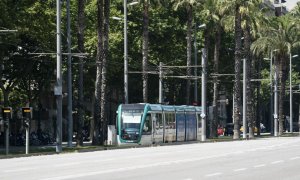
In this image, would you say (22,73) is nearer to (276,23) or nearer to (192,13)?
(192,13)

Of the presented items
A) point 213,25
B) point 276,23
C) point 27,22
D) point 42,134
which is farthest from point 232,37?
point 27,22

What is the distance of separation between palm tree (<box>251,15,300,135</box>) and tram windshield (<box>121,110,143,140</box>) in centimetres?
3254

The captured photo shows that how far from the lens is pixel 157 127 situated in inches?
2238

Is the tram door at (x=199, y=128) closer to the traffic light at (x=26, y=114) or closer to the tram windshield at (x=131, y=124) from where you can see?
the tram windshield at (x=131, y=124)

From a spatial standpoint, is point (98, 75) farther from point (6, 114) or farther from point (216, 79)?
point (216, 79)

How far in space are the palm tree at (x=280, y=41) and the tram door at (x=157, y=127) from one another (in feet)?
95.9

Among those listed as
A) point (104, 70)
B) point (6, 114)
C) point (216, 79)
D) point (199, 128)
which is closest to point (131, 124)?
point (104, 70)

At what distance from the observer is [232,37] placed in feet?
285

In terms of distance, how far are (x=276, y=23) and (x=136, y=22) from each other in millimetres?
22429

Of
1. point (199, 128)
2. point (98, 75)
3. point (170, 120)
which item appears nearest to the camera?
Answer: point (98, 75)

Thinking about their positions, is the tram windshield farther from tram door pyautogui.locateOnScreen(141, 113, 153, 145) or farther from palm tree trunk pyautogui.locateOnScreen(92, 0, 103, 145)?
palm tree trunk pyautogui.locateOnScreen(92, 0, 103, 145)

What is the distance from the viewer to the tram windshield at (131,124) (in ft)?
178

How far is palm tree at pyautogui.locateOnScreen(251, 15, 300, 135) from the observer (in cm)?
8544

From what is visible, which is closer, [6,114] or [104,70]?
[6,114]
